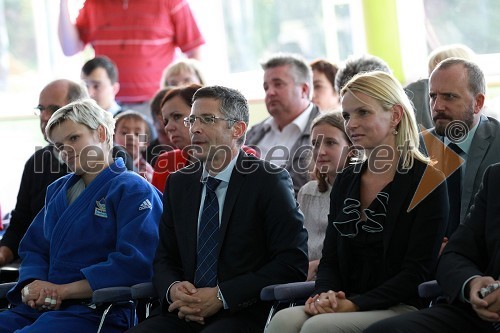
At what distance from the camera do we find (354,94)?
336 cm

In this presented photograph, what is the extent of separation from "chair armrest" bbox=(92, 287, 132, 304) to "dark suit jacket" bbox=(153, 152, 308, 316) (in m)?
0.13

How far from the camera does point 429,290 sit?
121 inches

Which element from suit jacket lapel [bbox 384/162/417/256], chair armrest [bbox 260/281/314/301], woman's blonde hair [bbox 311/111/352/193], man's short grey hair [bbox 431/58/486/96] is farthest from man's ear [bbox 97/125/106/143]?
man's short grey hair [bbox 431/58/486/96]

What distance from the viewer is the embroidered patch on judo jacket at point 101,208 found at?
379 centimetres

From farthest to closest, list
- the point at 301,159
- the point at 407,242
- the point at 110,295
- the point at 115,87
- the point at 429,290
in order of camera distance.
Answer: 1. the point at 115,87
2. the point at 301,159
3. the point at 110,295
4. the point at 407,242
5. the point at 429,290

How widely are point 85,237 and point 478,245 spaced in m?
1.62

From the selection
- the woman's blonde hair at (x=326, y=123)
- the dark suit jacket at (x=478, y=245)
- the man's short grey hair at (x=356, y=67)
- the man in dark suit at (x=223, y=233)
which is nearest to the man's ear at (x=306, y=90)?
the man's short grey hair at (x=356, y=67)

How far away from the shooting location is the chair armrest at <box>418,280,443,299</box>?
3.08m

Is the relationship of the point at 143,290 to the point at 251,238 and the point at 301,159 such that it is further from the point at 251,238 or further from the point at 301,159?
the point at 301,159

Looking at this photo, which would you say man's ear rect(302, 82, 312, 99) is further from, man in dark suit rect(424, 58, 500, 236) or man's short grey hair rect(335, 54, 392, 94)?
man in dark suit rect(424, 58, 500, 236)

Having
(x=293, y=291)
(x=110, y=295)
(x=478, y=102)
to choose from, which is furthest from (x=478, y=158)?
(x=110, y=295)

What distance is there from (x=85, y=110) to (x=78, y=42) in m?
3.01

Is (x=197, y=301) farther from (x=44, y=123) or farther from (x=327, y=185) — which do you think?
(x=44, y=123)

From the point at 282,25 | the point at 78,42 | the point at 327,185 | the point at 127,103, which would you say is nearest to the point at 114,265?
the point at 327,185
